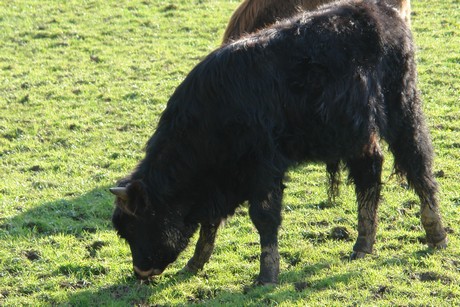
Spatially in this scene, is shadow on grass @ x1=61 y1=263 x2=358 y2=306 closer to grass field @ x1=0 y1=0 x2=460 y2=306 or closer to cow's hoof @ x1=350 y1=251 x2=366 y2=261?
grass field @ x1=0 y1=0 x2=460 y2=306

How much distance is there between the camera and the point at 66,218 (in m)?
9.14

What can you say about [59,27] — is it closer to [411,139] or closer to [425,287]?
[411,139]

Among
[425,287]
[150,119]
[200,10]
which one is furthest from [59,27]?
[425,287]

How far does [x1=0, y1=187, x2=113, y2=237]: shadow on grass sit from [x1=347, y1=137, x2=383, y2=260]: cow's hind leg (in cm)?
268

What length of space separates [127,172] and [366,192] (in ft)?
11.9

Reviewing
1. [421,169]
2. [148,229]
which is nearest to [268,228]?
[148,229]

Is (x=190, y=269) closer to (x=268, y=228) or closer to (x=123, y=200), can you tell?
(x=268, y=228)

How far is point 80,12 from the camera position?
17844mm

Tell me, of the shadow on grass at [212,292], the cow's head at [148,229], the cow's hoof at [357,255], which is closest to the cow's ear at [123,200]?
the cow's head at [148,229]

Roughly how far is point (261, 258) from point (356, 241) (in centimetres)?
111

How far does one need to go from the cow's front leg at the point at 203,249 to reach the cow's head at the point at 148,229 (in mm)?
337

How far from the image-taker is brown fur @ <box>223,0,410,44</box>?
10.2 m

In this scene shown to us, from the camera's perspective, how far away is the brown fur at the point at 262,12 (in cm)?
1016

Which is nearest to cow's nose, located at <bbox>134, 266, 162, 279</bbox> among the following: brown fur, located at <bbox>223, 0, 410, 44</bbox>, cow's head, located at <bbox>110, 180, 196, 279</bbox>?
cow's head, located at <bbox>110, 180, 196, 279</bbox>
